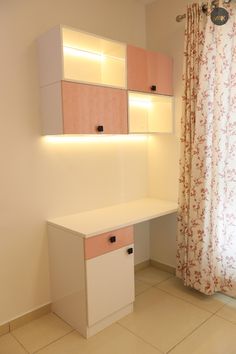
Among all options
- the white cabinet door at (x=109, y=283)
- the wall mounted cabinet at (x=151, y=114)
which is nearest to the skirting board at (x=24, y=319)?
the white cabinet door at (x=109, y=283)

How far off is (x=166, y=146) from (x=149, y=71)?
2.51 feet

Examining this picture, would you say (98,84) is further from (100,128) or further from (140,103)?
(140,103)

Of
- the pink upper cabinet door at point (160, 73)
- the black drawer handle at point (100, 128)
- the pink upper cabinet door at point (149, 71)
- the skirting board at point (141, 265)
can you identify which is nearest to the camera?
the black drawer handle at point (100, 128)

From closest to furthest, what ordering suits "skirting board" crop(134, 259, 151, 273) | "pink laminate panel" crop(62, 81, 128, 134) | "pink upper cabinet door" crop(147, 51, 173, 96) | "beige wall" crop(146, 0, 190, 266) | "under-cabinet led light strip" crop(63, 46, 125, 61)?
"pink laminate panel" crop(62, 81, 128, 134)
"under-cabinet led light strip" crop(63, 46, 125, 61)
"pink upper cabinet door" crop(147, 51, 173, 96)
"beige wall" crop(146, 0, 190, 266)
"skirting board" crop(134, 259, 151, 273)

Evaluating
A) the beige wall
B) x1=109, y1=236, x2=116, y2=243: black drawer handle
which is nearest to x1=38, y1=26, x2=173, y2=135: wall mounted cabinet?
the beige wall

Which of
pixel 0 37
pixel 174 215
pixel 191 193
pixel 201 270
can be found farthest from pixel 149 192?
pixel 0 37

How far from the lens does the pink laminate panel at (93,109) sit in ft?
6.71

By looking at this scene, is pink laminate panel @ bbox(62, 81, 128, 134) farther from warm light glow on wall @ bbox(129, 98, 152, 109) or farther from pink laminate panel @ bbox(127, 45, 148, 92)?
warm light glow on wall @ bbox(129, 98, 152, 109)

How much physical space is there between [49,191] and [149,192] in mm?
1253

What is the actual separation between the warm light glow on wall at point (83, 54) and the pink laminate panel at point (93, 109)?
1.36 feet

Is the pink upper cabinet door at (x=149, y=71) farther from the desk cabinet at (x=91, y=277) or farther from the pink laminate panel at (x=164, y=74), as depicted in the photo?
the desk cabinet at (x=91, y=277)

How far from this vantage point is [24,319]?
223cm

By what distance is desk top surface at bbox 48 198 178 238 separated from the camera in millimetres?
2086

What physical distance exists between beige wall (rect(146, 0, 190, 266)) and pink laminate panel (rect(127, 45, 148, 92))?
1.33 ft
